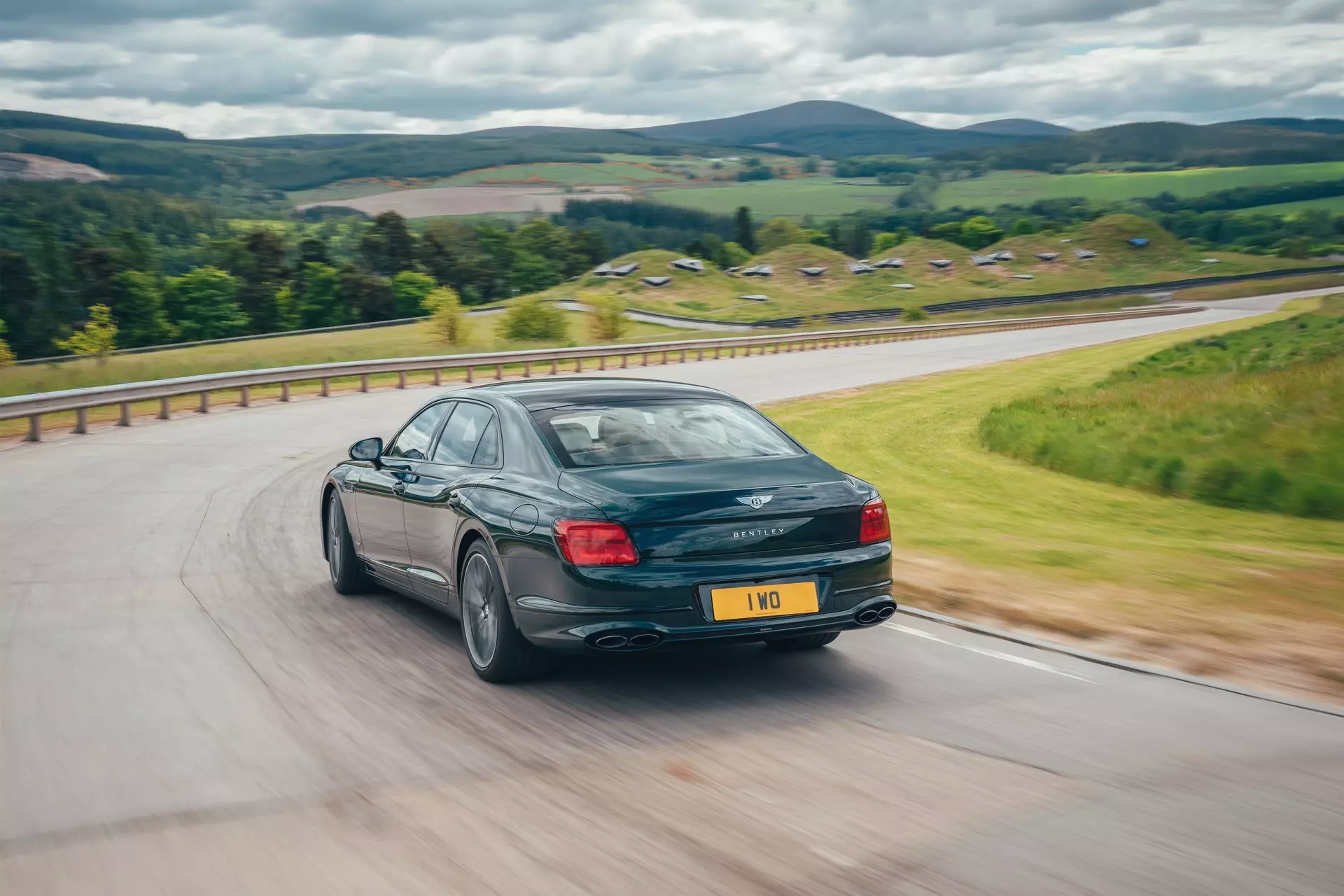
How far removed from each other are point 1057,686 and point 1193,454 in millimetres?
10469

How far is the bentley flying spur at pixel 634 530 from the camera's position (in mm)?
6043

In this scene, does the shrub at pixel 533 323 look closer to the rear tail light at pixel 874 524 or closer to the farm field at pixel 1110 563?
the farm field at pixel 1110 563

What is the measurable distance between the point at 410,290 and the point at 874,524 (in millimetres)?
134814

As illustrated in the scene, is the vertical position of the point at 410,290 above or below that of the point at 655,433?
below

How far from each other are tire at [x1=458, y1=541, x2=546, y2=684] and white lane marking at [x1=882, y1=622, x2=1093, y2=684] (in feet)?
7.81

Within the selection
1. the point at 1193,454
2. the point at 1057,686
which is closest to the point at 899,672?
the point at 1057,686

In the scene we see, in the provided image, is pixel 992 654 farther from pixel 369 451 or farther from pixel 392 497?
pixel 369 451

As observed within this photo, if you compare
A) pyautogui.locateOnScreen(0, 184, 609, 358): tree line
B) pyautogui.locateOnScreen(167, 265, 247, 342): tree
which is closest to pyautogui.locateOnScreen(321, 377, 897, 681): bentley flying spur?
pyautogui.locateOnScreen(0, 184, 609, 358): tree line

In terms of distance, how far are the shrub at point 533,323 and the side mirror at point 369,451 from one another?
60.4 meters

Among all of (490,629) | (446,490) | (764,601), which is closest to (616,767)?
(764,601)

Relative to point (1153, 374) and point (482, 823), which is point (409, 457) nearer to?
point (482, 823)

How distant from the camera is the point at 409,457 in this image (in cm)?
823

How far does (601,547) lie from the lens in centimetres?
604

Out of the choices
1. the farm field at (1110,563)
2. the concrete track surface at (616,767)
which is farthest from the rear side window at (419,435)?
the farm field at (1110,563)
